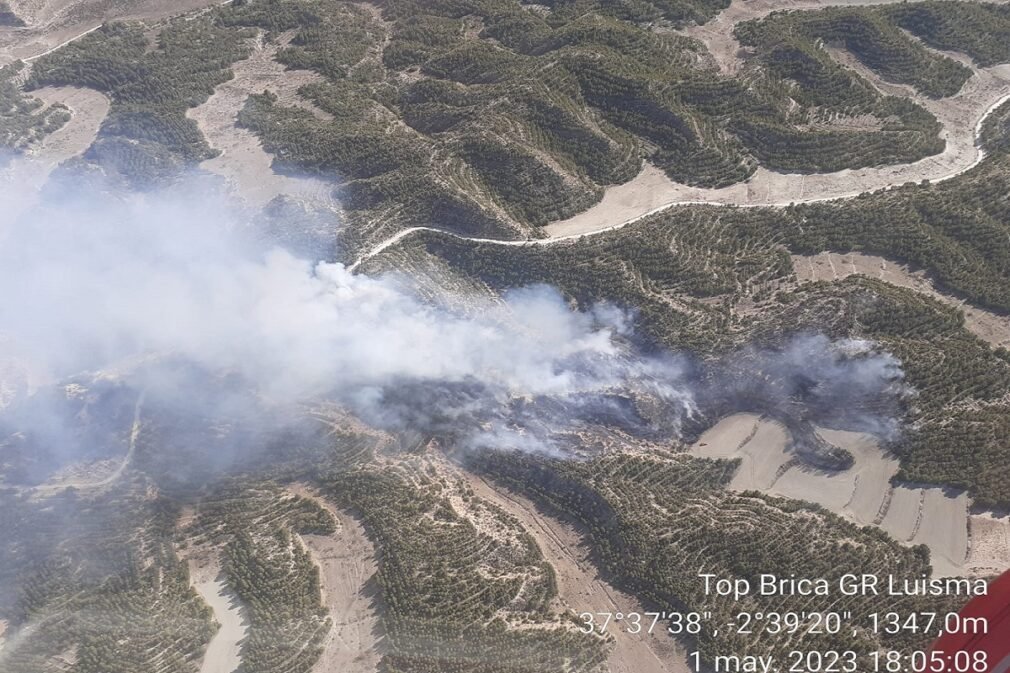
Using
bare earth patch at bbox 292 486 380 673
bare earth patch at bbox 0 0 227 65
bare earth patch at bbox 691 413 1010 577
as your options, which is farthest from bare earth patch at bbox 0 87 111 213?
bare earth patch at bbox 691 413 1010 577

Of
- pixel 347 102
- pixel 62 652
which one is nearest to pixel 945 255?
pixel 347 102

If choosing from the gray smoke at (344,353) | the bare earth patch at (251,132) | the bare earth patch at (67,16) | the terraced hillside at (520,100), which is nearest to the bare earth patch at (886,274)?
the gray smoke at (344,353)

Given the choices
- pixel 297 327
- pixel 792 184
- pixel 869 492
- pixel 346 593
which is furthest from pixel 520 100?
pixel 346 593

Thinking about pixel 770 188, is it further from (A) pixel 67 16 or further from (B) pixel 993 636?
(A) pixel 67 16

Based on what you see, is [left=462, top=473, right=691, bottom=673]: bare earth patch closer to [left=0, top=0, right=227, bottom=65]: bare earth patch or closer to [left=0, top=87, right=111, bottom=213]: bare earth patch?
[left=0, top=87, right=111, bottom=213]: bare earth patch

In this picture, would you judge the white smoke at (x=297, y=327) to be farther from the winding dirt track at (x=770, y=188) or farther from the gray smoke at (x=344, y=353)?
the winding dirt track at (x=770, y=188)

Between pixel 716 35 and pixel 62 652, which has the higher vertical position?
pixel 716 35

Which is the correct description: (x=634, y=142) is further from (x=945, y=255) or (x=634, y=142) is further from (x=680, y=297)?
(x=945, y=255)
